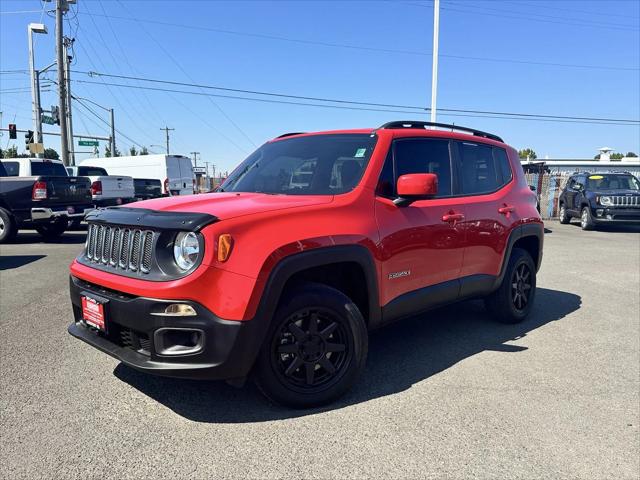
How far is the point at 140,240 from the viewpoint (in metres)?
2.87

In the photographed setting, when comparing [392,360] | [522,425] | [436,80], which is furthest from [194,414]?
[436,80]

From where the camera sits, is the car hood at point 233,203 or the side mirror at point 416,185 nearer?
the car hood at point 233,203

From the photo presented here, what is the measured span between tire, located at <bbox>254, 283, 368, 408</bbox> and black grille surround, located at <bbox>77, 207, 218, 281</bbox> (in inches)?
27.3

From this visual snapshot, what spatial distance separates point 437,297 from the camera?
3.95 meters

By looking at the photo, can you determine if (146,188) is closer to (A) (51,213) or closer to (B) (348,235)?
(A) (51,213)

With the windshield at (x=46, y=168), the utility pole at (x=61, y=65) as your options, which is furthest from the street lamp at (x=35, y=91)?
the windshield at (x=46, y=168)

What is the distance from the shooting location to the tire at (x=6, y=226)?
10.3 m

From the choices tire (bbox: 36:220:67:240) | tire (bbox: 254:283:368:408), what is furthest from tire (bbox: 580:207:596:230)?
tire (bbox: 36:220:67:240)

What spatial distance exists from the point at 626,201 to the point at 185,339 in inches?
625

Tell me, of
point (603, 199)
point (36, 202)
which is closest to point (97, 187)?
point (36, 202)

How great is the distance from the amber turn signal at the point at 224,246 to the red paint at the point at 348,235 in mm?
23

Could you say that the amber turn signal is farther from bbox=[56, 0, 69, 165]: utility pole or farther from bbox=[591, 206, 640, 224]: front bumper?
bbox=[56, 0, 69, 165]: utility pole

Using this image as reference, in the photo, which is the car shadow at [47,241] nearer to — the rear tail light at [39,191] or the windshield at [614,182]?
the rear tail light at [39,191]

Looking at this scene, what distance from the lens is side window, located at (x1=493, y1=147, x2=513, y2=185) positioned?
4.89m
